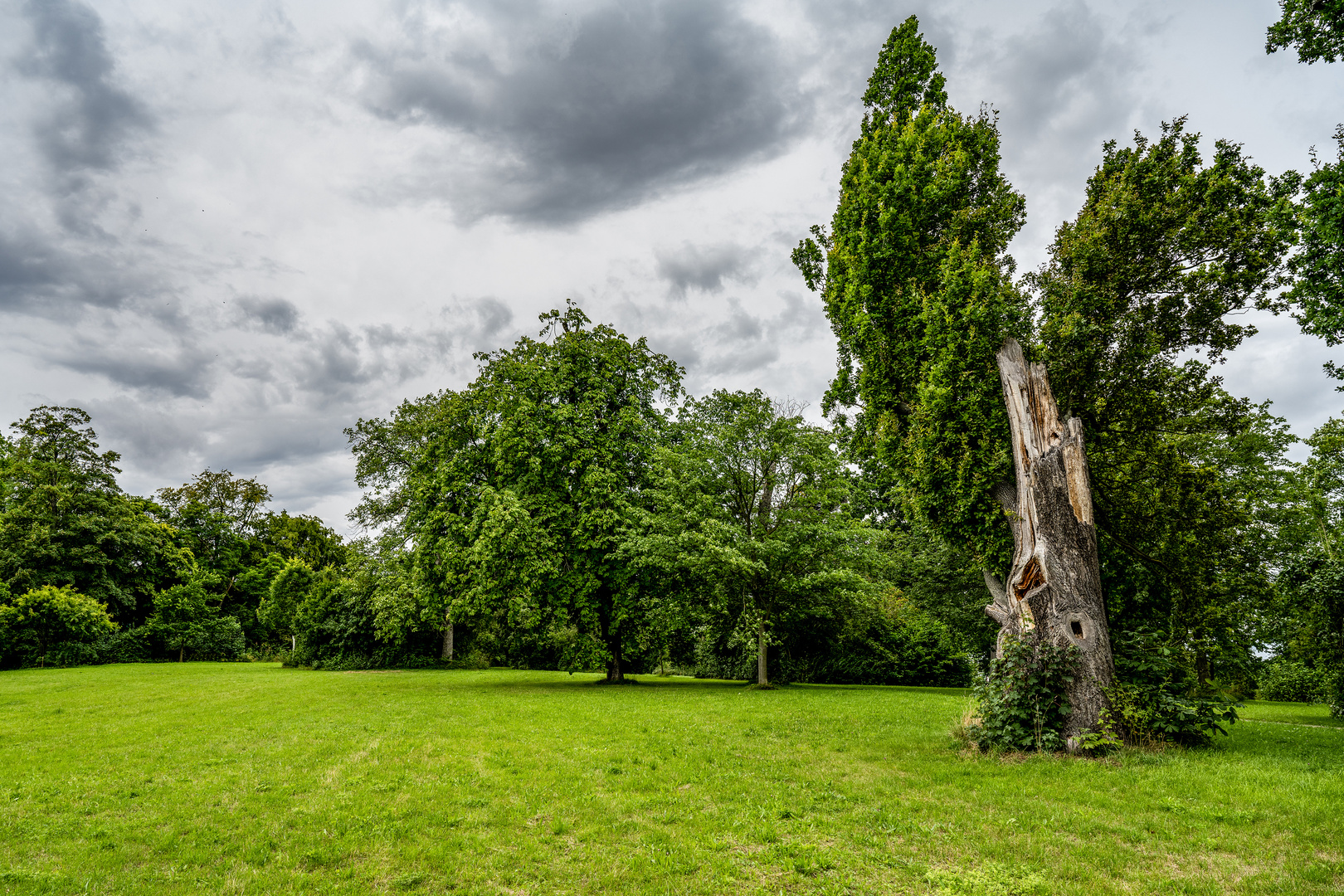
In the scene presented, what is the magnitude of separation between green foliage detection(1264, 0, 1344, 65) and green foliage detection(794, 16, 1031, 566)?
4943mm

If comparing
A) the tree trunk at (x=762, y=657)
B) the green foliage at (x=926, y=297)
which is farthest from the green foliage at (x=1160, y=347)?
the tree trunk at (x=762, y=657)

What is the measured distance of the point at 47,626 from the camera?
32469 millimetres

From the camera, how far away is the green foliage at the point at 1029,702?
32.5 feet

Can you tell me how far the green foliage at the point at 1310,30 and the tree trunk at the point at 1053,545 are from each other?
5.70 metres

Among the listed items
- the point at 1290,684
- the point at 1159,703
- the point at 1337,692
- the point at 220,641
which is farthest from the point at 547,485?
the point at 220,641

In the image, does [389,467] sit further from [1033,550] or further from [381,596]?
[1033,550]

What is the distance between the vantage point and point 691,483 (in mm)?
21406

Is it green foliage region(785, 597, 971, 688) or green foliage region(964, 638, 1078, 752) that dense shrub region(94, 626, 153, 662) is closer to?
green foliage region(785, 597, 971, 688)

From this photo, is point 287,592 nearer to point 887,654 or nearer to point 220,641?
point 220,641

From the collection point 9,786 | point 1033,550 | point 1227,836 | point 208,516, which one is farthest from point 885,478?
point 208,516

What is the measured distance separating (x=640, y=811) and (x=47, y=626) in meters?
42.6

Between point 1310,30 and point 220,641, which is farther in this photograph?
point 220,641

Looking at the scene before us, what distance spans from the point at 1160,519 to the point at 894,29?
13771 mm

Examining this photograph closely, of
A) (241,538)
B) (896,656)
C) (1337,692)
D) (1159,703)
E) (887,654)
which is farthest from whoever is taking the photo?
(241,538)
